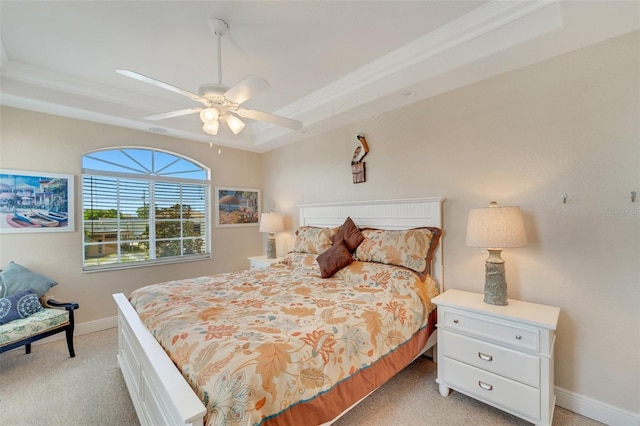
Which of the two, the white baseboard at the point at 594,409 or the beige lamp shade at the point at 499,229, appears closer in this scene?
the white baseboard at the point at 594,409

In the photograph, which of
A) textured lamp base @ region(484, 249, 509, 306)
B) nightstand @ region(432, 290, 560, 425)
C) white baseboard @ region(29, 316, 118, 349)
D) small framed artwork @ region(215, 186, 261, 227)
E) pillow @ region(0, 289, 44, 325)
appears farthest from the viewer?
small framed artwork @ region(215, 186, 261, 227)

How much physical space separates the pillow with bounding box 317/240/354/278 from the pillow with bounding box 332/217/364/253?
0.15 meters

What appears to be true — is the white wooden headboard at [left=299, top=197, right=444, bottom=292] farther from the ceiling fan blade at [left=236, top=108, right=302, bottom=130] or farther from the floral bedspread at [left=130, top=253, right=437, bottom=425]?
the ceiling fan blade at [left=236, top=108, right=302, bottom=130]

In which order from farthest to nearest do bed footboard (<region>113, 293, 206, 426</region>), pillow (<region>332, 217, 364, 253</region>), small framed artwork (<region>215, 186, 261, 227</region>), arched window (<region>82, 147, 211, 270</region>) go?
1. small framed artwork (<region>215, 186, 261, 227</region>)
2. arched window (<region>82, 147, 211, 270</region>)
3. pillow (<region>332, 217, 364, 253</region>)
4. bed footboard (<region>113, 293, 206, 426</region>)

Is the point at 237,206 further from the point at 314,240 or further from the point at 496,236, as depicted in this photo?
the point at 496,236

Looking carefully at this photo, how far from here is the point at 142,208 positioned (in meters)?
3.87

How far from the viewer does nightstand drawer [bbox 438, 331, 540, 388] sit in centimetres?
176

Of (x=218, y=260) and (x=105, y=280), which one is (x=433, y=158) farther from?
(x=105, y=280)

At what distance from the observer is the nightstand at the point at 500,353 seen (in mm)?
1728

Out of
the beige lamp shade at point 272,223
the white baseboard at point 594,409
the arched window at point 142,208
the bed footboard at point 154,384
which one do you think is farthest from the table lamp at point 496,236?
the arched window at point 142,208

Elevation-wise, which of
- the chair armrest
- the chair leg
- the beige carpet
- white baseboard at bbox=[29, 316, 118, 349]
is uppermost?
the chair armrest

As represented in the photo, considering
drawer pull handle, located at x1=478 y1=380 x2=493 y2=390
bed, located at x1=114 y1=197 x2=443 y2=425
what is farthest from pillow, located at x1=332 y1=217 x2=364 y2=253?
drawer pull handle, located at x1=478 y1=380 x2=493 y2=390

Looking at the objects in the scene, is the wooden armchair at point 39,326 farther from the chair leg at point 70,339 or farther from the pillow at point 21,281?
the pillow at point 21,281

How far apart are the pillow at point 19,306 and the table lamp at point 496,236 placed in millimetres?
3977
